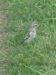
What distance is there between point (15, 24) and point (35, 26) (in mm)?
391

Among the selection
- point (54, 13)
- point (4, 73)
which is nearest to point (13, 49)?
point (4, 73)

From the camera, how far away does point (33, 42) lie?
502cm

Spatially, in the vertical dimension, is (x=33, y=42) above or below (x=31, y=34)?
below

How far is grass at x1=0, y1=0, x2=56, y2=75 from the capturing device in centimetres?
461

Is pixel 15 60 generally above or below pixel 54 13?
below

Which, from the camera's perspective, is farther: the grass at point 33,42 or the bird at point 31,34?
the bird at point 31,34

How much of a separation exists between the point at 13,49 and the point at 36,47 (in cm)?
34

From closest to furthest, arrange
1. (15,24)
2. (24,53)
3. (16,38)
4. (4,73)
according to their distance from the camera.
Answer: (4,73)
(24,53)
(16,38)
(15,24)

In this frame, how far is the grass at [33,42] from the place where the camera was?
15.1 ft

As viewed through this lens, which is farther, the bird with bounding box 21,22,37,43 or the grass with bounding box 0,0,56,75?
the bird with bounding box 21,22,37,43

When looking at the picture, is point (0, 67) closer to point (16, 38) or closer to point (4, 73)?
point (4, 73)

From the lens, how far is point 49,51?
16.1 ft

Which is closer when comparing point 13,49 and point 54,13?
point 13,49

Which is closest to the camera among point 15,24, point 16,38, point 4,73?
point 4,73
